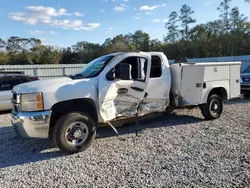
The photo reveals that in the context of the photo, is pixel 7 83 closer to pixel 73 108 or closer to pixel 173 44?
pixel 73 108

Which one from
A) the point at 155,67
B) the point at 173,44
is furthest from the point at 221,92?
the point at 173,44

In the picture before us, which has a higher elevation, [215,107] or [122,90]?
[122,90]

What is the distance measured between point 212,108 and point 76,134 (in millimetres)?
4380

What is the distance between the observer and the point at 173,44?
168 ft

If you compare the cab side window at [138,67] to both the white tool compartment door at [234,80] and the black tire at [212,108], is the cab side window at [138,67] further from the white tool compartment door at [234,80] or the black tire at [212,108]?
the white tool compartment door at [234,80]

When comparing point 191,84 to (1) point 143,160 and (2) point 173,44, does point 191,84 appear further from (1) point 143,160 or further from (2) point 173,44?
(2) point 173,44

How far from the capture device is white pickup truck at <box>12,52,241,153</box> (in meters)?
4.68

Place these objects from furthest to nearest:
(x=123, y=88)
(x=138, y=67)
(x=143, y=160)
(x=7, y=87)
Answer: (x=7, y=87)
(x=138, y=67)
(x=123, y=88)
(x=143, y=160)

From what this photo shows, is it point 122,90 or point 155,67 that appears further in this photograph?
point 155,67

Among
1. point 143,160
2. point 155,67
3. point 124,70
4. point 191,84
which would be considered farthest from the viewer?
point 191,84

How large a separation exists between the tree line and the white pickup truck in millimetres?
35443

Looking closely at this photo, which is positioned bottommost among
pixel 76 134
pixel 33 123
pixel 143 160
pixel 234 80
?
pixel 143 160

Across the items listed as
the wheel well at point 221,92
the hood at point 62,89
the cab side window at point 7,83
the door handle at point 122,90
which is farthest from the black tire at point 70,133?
the cab side window at point 7,83

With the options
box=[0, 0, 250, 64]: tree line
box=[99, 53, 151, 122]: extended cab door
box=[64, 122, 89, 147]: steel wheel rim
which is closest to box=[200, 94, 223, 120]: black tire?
box=[99, 53, 151, 122]: extended cab door
